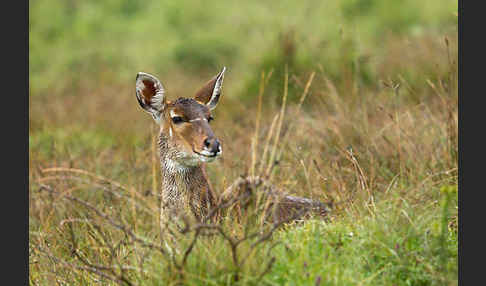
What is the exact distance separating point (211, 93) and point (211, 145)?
33.9 inches

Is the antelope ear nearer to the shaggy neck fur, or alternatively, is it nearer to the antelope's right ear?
the antelope's right ear

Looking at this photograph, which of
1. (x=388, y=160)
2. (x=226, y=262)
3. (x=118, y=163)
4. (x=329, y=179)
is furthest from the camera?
(x=118, y=163)

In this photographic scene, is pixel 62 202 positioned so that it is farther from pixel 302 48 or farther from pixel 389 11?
pixel 389 11

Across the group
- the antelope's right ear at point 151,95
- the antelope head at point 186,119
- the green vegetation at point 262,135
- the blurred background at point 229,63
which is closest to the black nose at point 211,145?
the antelope head at point 186,119

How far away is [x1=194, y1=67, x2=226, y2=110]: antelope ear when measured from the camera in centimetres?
574

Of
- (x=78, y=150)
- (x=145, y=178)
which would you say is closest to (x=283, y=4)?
(x=78, y=150)

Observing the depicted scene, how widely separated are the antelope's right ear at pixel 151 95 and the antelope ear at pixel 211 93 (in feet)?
Result: 0.95

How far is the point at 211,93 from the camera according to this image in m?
5.79

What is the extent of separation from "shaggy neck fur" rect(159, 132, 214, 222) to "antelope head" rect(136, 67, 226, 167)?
5cm

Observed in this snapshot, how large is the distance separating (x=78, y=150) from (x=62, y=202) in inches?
103

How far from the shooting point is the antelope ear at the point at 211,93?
574cm

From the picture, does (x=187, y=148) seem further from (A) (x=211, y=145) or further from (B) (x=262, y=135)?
(B) (x=262, y=135)

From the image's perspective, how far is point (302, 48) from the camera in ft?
35.4

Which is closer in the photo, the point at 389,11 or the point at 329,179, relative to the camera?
the point at 329,179
